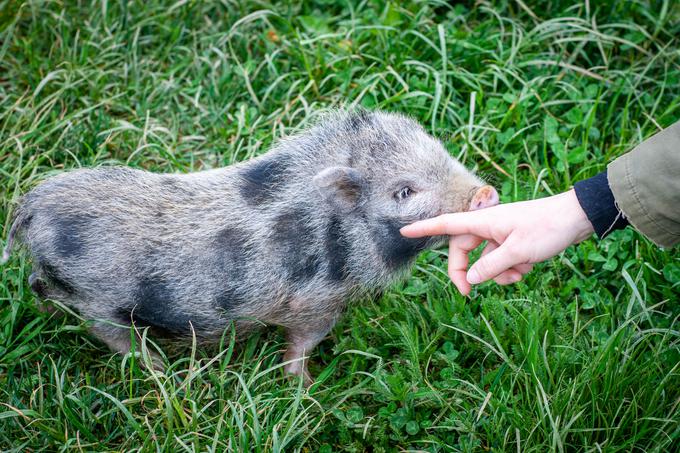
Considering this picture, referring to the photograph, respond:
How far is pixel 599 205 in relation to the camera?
11.2 ft

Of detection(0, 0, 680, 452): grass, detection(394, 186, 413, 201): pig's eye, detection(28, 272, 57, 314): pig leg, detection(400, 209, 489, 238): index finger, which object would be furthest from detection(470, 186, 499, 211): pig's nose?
detection(28, 272, 57, 314): pig leg

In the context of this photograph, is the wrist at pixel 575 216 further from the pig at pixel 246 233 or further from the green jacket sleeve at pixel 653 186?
the pig at pixel 246 233

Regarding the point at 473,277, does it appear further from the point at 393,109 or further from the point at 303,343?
the point at 393,109

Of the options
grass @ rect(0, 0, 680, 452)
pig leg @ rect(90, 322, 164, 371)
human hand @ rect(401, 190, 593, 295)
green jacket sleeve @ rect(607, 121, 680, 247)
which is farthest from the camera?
pig leg @ rect(90, 322, 164, 371)

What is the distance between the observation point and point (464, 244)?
3854 millimetres

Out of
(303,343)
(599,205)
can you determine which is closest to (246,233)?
(303,343)

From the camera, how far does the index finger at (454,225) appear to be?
3523 millimetres

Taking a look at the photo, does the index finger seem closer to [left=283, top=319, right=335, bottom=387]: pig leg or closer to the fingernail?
the fingernail

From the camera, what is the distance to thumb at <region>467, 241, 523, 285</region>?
3383 millimetres

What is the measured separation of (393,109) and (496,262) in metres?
2.47

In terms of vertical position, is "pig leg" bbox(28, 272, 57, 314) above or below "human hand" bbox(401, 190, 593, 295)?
below

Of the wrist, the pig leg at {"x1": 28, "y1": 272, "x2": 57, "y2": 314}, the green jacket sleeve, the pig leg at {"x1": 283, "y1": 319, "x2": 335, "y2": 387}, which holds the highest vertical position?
the green jacket sleeve

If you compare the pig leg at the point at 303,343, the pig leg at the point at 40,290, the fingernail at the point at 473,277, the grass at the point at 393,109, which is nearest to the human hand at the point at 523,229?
the fingernail at the point at 473,277

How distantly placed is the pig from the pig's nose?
0.10m
